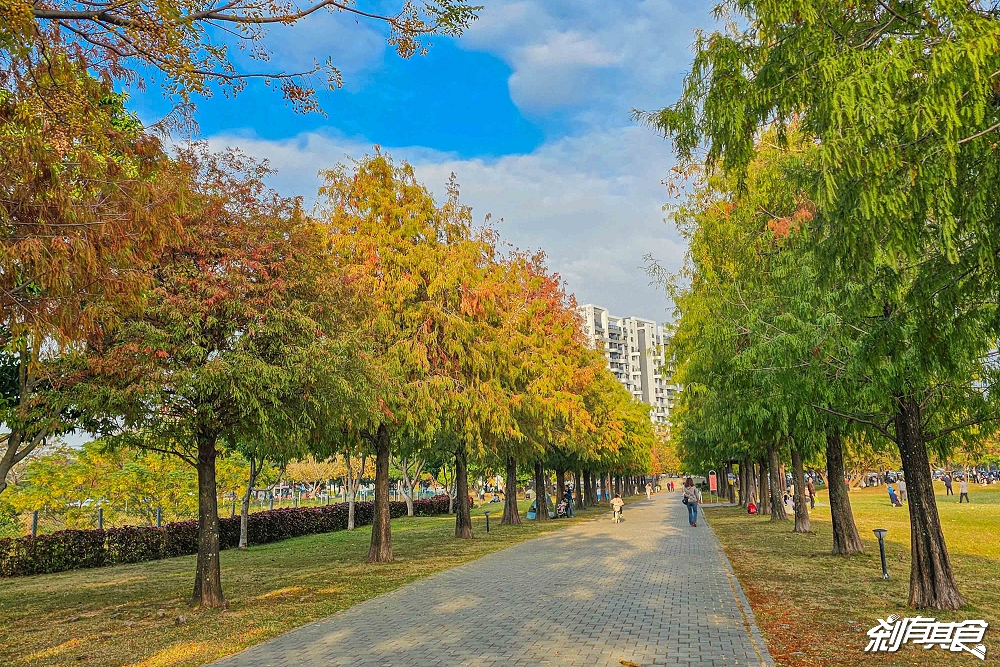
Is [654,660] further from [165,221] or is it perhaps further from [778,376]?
[165,221]

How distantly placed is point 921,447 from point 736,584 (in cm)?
446

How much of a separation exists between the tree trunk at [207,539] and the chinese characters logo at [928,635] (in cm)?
1009

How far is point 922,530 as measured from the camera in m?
9.98

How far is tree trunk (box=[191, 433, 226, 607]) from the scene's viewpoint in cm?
1241

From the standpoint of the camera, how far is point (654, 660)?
25.0ft

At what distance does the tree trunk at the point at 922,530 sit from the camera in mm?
9773

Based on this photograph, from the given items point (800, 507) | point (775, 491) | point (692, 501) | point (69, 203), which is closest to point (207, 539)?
point (69, 203)

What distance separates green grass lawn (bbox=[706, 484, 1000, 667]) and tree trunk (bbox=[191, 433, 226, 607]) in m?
8.93

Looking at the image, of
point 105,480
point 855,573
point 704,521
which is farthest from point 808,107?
point 704,521

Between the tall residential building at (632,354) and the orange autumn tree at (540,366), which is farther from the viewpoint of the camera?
the tall residential building at (632,354)

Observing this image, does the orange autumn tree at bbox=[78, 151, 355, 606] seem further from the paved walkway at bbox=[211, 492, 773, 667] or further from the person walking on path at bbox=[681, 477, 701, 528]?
the person walking on path at bbox=[681, 477, 701, 528]

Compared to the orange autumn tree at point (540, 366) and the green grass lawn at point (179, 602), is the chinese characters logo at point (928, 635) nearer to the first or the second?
the green grass lawn at point (179, 602)

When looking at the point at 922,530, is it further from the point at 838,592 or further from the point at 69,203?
the point at 69,203

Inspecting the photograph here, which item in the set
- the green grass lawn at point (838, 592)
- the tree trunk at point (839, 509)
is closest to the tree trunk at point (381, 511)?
the green grass lawn at point (838, 592)
